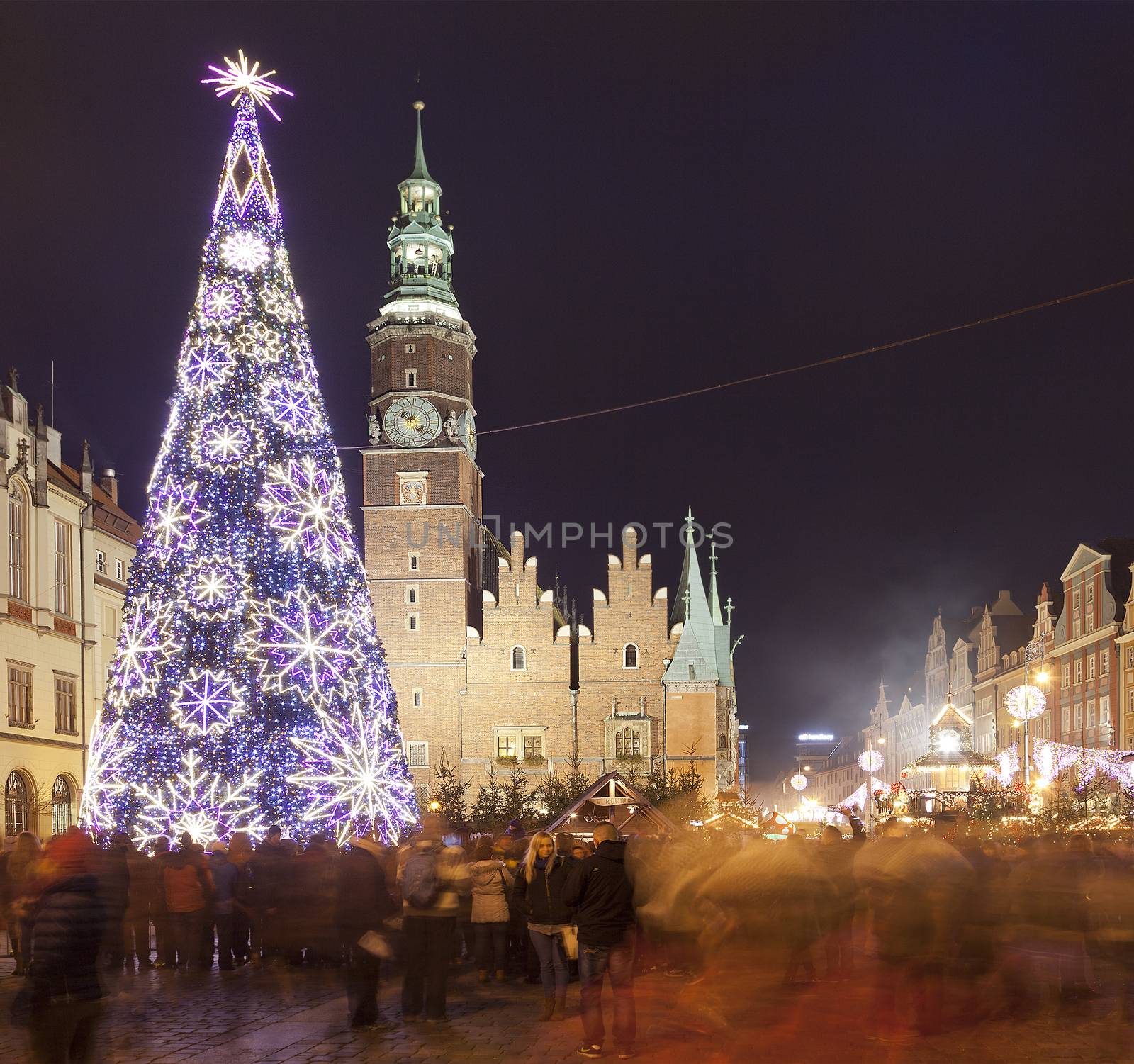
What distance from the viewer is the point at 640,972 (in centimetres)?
1442

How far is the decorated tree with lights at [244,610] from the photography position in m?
18.0

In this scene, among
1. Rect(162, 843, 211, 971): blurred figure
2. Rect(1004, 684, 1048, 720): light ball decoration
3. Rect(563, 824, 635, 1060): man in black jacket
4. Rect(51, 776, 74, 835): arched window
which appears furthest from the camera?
Rect(51, 776, 74, 835): arched window

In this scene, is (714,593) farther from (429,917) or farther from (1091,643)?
(429,917)

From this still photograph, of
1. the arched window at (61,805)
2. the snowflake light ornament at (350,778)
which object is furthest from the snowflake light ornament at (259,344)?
the arched window at (61,805)

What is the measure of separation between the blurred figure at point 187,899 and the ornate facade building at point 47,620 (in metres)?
16.1

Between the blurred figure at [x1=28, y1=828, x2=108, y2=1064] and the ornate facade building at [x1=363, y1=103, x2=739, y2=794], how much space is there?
4553 cm

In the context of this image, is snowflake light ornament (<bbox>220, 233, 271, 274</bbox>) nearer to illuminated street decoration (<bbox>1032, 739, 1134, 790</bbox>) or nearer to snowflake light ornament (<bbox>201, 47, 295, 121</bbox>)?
snowflake light ornament (<bbox>201, 47, 295, 121</bbox>)

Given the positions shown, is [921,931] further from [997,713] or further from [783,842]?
[997,713]

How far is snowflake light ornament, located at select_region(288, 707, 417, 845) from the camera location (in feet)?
60.1

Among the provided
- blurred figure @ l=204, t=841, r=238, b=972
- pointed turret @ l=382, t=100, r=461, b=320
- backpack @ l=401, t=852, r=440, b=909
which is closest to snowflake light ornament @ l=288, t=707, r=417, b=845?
blurred figure @ l=204, t=841, r=238, b=972

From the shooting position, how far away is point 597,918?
950 cm

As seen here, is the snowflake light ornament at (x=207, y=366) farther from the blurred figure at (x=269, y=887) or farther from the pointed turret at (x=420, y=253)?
the pointed turret at (x=420, y=253)

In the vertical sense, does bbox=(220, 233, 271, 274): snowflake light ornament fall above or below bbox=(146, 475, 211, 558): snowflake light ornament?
above

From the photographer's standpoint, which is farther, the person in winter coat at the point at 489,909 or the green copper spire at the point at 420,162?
the green copper spire at the point at 420,162
